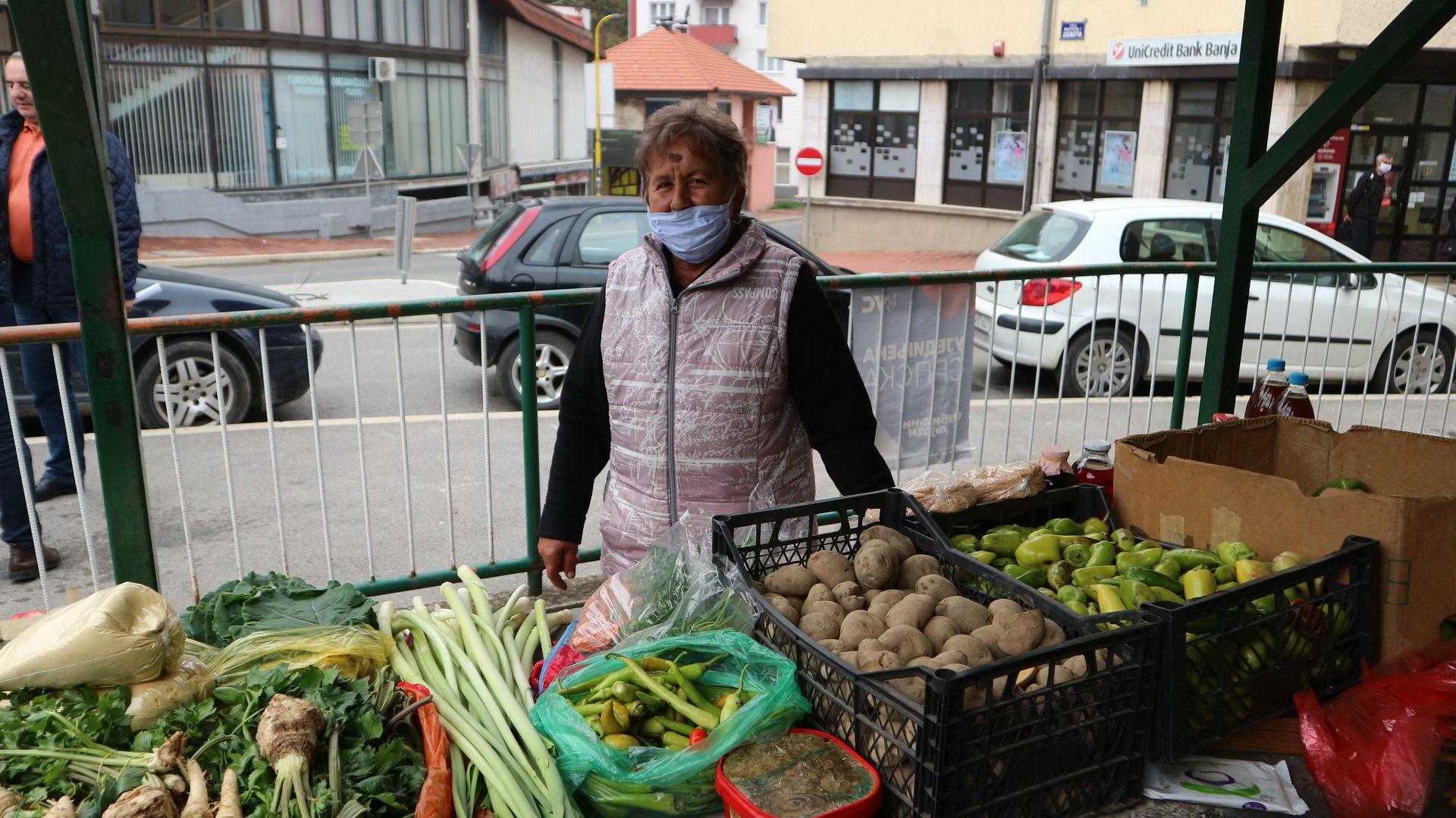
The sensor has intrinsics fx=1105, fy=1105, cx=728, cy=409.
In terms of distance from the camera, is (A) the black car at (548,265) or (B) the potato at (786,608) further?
(A) the black car at (548,265)

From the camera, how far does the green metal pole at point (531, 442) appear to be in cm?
419

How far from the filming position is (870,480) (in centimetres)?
284

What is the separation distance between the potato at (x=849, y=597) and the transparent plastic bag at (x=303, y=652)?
1.07 metres

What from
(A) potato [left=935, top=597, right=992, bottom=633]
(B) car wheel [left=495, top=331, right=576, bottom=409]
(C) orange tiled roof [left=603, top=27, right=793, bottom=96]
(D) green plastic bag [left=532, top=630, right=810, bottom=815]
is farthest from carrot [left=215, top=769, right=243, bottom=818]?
(C) orange tiled roof [left=603, top=27, right=793, bottom=96]

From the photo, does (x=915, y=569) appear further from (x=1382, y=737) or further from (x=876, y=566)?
(x=1382, y=737)

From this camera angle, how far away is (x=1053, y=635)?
2154 millimetres

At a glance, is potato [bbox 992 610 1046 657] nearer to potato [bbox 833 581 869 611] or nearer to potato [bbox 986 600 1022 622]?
potato [bbox 986 600 1022 622]

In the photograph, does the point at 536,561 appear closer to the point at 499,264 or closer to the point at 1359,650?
the point at 1359,650

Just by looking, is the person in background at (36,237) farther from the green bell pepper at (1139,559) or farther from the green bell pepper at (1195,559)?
the green bell pepper at (1195,559)

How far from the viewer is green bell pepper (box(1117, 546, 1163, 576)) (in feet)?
8.73

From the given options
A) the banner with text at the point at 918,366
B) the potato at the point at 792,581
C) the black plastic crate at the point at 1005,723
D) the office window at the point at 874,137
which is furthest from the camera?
the office window at the point at 874,137

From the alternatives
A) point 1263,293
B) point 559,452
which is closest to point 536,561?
point 559,452

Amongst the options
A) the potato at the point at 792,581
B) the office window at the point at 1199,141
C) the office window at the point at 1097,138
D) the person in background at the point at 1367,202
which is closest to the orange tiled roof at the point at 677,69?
the office window at the point at 1097,138

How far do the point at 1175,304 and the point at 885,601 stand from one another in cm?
826
